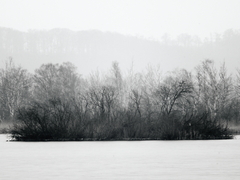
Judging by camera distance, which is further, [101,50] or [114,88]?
[101,50]

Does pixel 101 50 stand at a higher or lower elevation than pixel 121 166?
higher

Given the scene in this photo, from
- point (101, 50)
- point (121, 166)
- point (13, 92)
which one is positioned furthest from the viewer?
point (101, 50)

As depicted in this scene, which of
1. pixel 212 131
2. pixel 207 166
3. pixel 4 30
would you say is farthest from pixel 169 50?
pixel 207 166

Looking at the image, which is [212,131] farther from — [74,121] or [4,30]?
[4,30]

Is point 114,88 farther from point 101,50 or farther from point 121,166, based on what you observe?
point 101,50

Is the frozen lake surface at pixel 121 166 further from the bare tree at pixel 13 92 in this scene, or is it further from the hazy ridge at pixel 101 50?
→ the hazy ridge at pixel 101 50

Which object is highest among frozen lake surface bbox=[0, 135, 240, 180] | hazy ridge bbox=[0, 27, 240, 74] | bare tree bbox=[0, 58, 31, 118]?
hazy ridge bbox=[0, 27, 240, 74]

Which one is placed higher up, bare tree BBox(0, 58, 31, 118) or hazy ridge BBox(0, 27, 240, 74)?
hazy ridge BBox(0, 27, 240, 74)

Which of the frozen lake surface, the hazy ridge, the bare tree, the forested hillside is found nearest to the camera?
the frozen lake surface

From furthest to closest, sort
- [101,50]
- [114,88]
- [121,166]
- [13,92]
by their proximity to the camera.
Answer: [101,50], [13,92], [114,88], [121,166]

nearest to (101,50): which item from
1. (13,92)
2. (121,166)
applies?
(13,92)

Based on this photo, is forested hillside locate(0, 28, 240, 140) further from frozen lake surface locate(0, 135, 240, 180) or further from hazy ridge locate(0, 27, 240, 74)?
frozen lake surface locate(0, 135, 240, 180)

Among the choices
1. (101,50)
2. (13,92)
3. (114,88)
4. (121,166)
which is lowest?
(121,166)

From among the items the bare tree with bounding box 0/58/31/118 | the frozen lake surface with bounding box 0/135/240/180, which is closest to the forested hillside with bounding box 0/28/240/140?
the bare tree with bounding box 0/58/31/118
